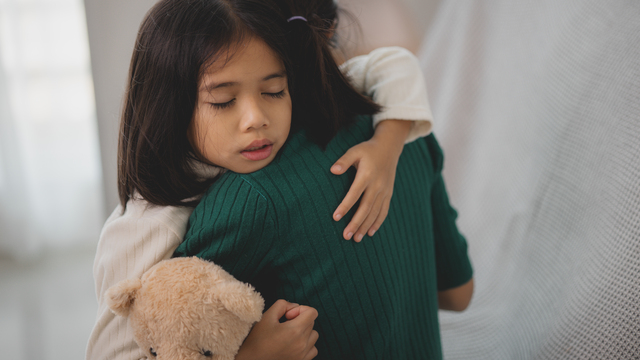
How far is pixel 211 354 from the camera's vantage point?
1.68 ft

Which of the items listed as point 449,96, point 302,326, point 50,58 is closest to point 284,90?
point 302,326

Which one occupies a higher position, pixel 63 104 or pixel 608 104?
pixel 608 104

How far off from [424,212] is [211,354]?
1.33ft

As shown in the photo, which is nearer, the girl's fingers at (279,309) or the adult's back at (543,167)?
the girl's fingers at (279,309)

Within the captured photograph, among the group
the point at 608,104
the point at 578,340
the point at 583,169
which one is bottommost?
the point at 578,340

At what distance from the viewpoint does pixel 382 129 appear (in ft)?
2.38

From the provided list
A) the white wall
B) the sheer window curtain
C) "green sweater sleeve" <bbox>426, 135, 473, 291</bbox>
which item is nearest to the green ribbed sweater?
"green sweater sleeve" <bbox>426, 135, 473, 291</bbox>

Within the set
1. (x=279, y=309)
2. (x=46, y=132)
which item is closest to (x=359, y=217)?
(x=279, y=309)

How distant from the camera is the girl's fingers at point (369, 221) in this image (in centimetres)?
61

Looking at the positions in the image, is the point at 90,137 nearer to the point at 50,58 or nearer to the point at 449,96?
the point at 50,58

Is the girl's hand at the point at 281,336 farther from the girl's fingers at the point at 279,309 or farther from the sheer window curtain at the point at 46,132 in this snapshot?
the sheer window curtain at the point at 46,132

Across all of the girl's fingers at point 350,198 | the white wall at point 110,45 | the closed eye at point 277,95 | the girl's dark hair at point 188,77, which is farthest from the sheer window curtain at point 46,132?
the girl's fingers at point 350,198

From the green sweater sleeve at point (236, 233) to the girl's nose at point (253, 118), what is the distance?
7 cm

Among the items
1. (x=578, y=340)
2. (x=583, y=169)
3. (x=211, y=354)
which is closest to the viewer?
(x=211, y=354)
